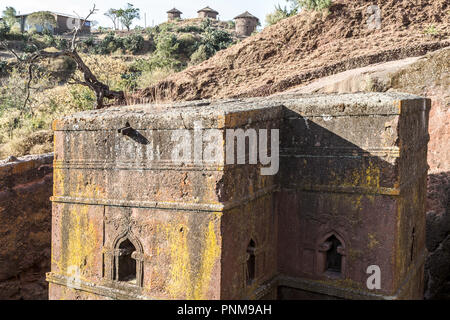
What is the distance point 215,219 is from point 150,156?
40.3 inches

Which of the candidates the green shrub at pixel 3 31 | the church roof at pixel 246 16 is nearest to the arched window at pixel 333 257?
the green shrub at pixel 3 31

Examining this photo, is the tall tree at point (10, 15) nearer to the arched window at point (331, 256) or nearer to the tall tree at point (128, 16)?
the tall tree at point (128, 16)

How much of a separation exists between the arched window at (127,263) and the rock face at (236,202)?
0.02 meters

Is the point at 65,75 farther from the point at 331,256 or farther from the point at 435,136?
the point at 331,256

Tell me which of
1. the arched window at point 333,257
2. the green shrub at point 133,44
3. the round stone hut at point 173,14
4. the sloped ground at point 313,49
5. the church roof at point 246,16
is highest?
the round stone hut at point 173,14

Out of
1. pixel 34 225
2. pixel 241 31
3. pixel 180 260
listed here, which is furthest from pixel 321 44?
pixel 241 31

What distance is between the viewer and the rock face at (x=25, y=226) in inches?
308

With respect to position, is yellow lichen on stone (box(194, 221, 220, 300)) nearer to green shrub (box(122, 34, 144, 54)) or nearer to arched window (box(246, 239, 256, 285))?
arched window (box(246, 239, 256, 285))

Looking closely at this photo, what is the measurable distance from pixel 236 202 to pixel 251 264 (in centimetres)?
100

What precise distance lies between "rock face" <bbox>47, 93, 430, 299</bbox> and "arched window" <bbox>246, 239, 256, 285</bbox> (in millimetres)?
15

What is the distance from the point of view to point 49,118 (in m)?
16.1

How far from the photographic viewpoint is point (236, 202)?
5.12m

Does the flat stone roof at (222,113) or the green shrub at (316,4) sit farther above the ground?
the green shrub at (316,4)

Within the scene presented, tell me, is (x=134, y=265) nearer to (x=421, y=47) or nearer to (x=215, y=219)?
(x=215, y=219)
